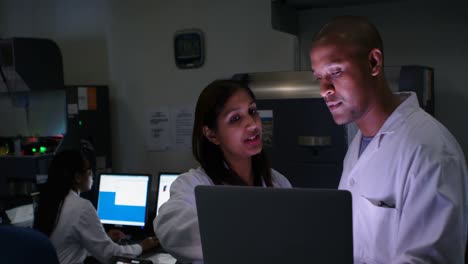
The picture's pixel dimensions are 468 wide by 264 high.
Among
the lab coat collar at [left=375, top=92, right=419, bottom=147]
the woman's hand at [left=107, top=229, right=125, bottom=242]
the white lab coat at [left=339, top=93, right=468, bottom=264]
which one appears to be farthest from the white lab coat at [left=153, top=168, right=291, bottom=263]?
the woman's hand at [left=107, top=229, right=125, bottom=242]

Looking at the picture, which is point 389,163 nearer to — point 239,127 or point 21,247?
point 239,127

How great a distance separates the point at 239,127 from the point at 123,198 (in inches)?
82.3

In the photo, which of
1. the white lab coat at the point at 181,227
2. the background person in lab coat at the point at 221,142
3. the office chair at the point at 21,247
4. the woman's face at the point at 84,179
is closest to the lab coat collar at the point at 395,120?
the background person in lab coat at the point at 221,142

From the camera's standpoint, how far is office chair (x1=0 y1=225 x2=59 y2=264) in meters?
1.54

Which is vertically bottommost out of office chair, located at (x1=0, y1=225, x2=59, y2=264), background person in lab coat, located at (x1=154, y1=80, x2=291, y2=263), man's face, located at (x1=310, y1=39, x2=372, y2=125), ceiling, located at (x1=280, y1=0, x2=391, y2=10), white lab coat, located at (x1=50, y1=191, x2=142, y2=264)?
white lab coat, located at (x1=50, y1=191, x2=142, y2=264)

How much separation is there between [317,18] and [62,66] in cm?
201

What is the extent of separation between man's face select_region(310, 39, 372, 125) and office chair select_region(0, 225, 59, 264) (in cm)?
97

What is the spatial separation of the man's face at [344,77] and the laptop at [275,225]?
0.46 metres

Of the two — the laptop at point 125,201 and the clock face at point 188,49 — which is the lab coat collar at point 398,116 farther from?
the clock face at point 188,49

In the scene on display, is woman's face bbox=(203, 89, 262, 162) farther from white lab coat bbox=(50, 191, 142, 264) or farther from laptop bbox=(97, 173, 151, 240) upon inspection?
laptop bbox=(97, 173, 151, 240)

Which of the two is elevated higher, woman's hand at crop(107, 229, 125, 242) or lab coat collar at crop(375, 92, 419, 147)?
lab coat collar at crop(375, 92, 419, 147)

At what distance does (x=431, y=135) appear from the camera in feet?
3.76

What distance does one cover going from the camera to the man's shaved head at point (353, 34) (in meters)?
1.26

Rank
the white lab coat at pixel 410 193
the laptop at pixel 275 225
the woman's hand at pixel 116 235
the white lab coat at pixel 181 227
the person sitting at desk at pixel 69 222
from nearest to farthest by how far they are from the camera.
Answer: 1. the laptop at pixel 275 225
2. the white lab coat at pixel 410 193
3. the white lab coat at pixel 181 227
4. the person sitting at desk at pixel 69 222
5. the woman's hand at pixel 116 235
